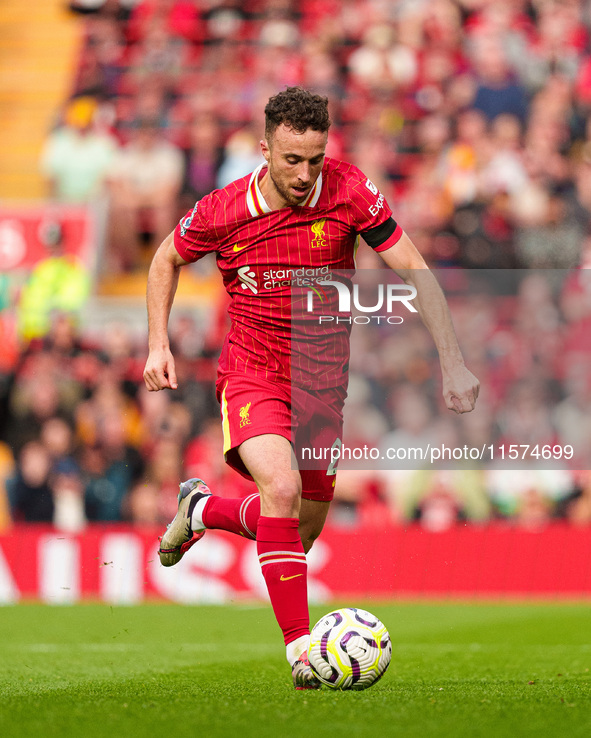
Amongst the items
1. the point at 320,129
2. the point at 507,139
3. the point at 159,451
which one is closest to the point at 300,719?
the point at 320,129

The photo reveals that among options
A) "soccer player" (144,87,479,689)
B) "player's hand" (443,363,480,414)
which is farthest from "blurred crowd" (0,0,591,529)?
"player's hand" (443,363,480,414)

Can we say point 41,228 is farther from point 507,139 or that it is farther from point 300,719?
point 300,719

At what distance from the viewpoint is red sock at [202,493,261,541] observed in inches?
250

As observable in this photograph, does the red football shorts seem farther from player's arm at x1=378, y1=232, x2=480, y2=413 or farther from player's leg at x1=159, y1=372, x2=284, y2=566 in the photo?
player's arm at x1=378, y1=232, x2=480, y2=413

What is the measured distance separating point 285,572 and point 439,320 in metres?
1.38

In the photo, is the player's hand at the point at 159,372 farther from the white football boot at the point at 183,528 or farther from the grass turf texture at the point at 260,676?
the grass turf texture at the point at 260,676

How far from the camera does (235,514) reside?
21.1 ft

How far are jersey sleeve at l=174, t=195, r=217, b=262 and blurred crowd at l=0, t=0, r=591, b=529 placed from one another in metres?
6.08

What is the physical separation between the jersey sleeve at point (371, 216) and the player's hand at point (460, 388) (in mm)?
694

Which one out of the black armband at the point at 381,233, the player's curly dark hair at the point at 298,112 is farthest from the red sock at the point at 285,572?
the player's curly dark hair at the point at 298,112

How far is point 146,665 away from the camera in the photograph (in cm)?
675

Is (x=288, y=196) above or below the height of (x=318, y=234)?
above

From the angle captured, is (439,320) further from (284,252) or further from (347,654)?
(347,654)

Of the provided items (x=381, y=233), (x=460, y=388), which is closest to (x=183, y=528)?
(x=460, y=388)
